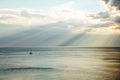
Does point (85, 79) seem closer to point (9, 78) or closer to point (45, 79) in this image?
point (45, 79)

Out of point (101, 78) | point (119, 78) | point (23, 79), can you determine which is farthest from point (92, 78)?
point (23, 79)

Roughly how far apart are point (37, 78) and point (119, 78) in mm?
18581

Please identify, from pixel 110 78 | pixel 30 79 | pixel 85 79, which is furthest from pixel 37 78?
pixel 110 78

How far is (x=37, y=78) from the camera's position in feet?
218

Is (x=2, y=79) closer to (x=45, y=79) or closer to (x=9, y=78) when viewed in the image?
(x=9, y=78)

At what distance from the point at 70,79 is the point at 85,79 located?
131 inches

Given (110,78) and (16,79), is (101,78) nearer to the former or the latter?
(110,78)

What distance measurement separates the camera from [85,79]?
6469 cm

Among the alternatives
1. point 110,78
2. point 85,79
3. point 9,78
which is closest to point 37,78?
point 9,78

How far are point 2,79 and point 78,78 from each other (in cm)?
1740

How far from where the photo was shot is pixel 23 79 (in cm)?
6600

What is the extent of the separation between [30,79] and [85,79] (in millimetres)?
12271

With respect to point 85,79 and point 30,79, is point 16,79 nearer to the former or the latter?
point 30,79

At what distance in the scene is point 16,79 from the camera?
66.4m
